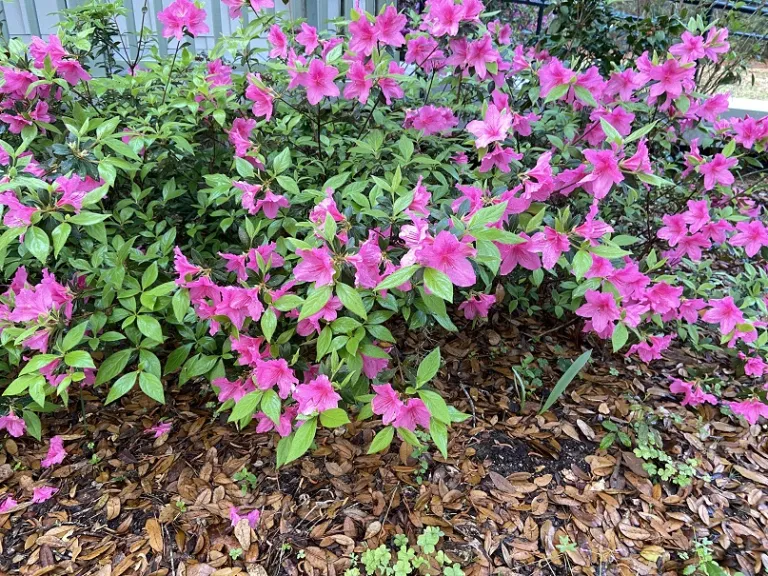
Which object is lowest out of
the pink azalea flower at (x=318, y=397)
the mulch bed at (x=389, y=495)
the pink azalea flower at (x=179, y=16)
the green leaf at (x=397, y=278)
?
the mulch bed at (x=389, y=495)

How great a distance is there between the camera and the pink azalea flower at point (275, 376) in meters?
1.28

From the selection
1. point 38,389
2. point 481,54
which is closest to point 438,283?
point 38,389

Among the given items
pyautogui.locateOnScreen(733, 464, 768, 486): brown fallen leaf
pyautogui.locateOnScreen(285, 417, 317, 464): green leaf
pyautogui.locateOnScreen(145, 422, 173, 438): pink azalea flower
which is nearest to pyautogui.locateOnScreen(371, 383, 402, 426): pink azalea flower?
pyautogui.locateOnScreen(285, 417, 317, 464): green leaf

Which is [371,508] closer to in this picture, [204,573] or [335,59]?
[204,573]

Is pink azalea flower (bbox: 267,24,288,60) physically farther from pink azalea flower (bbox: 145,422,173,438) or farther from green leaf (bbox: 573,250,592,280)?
pink azalea flower (bbox: 145,422,173,438)

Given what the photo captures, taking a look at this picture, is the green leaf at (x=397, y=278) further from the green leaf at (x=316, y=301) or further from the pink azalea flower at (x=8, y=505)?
the pink azalea flower at (x=8, y=505)

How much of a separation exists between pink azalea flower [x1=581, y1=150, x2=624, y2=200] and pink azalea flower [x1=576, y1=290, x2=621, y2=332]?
282 millimetres

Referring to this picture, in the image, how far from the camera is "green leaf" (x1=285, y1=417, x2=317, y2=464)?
1.14 metres

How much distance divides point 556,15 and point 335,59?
6.41 feet

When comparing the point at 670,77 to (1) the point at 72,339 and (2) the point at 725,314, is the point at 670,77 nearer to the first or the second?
(2) the point at 725,314

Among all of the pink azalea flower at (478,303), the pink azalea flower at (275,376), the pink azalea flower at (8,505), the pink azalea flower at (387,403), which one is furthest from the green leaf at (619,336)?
the pink azalea flower at (8,505)

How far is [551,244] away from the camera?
4.47ft

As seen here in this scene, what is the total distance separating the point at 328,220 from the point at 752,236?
1607 mm

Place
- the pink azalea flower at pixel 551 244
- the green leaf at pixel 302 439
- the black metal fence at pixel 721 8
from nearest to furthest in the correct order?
the green leaf at pixel 302 439
the pink azalea flower at pixel 551 244
the black metal fence at pixel 721 8
